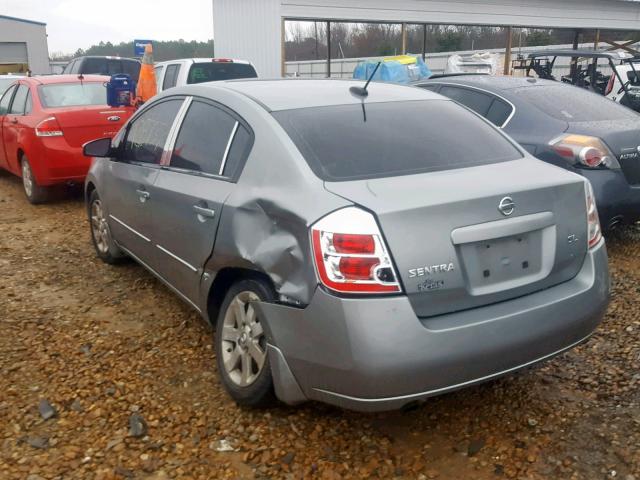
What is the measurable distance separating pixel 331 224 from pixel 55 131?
5854mm

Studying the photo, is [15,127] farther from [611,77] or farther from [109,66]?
[611,77]

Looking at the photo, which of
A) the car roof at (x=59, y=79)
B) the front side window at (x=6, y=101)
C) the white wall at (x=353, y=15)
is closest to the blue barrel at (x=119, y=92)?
the car roof at (x=59, y=79)

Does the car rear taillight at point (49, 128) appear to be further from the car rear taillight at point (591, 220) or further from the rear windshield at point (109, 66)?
the rear windshield at point (109, 66)

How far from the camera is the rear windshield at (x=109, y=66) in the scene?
16.4 meters

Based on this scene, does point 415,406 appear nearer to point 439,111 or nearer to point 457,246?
point 457,246

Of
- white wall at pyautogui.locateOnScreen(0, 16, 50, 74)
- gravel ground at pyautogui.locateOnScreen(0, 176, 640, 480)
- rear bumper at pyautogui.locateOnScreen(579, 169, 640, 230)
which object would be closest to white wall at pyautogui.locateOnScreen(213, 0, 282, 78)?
rear bumper at pyautogui.locateOnScreen(579, 169, 640, 230)

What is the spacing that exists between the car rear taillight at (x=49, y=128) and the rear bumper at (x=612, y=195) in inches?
222

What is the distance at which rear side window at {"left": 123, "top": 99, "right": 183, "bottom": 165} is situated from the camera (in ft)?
13.3

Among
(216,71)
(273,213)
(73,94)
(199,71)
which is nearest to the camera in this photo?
→ (273,213)

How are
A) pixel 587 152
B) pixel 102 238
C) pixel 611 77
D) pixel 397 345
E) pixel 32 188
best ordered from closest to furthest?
pixel 397 345 → pixel 587 152 → pixel 102 238 → pixel 32 188 → pixel 611 77

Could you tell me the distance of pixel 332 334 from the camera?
244cm

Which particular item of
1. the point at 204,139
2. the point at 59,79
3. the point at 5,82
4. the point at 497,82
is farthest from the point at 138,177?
the point at 5,82

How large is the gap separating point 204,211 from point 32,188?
5287 millimetres

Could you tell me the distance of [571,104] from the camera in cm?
572
